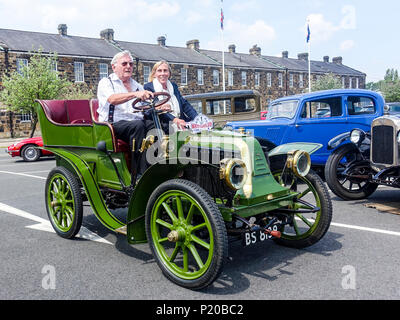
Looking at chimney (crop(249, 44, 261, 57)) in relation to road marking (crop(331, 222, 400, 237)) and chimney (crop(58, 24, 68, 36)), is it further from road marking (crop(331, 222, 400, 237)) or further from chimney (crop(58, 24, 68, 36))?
road marking (crop(331, 222, 400, 237))

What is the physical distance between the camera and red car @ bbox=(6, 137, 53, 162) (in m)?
14.8

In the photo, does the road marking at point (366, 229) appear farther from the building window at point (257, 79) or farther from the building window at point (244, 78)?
the building window at point (257, 79)

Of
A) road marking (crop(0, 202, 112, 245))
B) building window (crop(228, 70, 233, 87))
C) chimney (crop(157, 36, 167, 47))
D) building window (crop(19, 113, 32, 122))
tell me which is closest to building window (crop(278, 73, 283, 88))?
building window (crop(228, 70, 233, 87))

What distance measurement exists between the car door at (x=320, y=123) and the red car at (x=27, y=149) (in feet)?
34.7

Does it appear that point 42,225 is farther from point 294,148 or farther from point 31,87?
point 31,87

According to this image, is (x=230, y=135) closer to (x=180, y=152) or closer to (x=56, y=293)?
(x=180, y=152)

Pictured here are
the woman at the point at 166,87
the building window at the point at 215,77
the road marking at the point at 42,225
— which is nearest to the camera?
the road marking at the point at 42,225

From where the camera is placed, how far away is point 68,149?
4680mm

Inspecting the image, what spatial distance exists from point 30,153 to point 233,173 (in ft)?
45.7

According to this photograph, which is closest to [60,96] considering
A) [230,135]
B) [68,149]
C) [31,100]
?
[31,100]

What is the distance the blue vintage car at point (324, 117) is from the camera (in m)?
7.86

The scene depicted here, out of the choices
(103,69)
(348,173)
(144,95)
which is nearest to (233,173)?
(144,95)

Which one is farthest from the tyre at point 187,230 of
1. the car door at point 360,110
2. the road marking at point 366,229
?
the car door at point 360,110

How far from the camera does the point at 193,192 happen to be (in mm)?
2879
